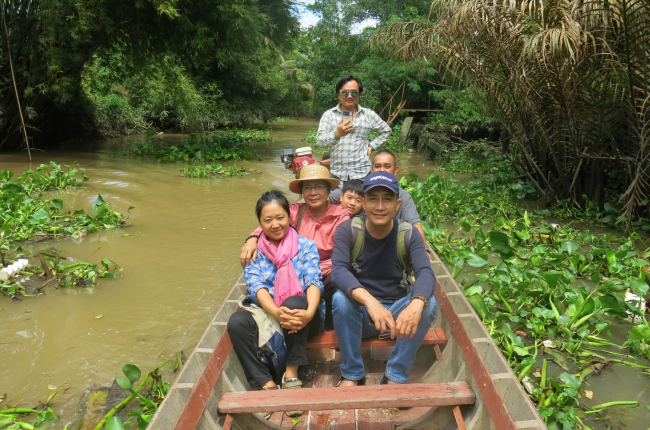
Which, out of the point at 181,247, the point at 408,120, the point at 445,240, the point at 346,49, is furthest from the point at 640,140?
the point at 346,49

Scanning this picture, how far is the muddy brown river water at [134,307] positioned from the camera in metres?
2.92

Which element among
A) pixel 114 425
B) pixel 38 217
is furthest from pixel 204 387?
pixel 38 217

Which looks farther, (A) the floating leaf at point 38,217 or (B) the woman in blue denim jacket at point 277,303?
(A) the floating leaf at point 38,217

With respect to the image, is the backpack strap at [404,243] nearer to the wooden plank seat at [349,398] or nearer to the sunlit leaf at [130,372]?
the wooden plank seat at [349,398]

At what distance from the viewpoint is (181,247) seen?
5508mm

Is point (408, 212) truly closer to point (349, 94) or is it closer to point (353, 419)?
point (349, 94)

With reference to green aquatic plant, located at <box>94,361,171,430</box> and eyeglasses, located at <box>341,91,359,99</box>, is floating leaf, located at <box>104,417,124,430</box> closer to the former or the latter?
green aquatic plant, located at <box>94,361,171,430</box>

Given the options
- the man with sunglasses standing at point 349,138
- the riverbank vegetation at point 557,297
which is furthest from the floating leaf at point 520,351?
the man with sunglasses standing at point 349,138

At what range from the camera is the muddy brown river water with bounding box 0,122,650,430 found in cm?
292

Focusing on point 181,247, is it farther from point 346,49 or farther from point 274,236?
point 346,49

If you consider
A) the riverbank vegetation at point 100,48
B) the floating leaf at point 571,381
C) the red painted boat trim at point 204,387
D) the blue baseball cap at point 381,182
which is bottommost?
the floating leaf at point 571,381

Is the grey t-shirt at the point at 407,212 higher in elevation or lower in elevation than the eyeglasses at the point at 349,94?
lower

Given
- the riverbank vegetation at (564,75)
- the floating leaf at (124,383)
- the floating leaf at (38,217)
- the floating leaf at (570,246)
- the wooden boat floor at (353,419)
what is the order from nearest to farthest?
the wooden boat floor at (353,419) → the floating leaf at (124,383) → the floating leaf at (570,246) → the riverbank vegetation at (564,75) → the floating leaf at (38,217)

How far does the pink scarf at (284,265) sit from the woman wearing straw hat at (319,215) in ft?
0.68
